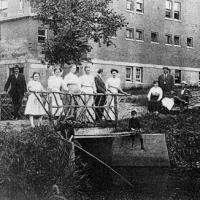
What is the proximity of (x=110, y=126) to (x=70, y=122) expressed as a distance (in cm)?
318

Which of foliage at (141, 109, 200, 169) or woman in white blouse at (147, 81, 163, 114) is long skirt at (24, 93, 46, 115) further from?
foliage at (141, 109, 200, 169)

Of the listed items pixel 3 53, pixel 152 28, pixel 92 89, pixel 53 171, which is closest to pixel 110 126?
pixel 92 89

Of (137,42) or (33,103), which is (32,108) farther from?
(137,42)

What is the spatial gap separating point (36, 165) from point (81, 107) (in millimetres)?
4129

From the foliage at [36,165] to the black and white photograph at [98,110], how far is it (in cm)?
2

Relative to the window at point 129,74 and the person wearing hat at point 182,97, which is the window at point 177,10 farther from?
the person wearing hat at point 182,97

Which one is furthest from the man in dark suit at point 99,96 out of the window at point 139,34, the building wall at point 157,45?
the window at point 139,34

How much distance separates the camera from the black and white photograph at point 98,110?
12.5 m

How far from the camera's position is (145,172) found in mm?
18875

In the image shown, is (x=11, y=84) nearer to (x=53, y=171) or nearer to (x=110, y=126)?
(x=110, y=126)

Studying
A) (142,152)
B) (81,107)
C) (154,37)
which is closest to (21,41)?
(154,37)

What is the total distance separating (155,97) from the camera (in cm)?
2002

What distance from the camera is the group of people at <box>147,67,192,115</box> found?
20.0 m

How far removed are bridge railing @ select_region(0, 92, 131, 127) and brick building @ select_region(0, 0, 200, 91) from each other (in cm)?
1915
